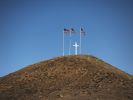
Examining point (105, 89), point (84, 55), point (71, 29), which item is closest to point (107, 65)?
point (84, 55)

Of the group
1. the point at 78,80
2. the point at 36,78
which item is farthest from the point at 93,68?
the point at 36,78

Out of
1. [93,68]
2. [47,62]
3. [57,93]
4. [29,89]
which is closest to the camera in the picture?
[57,93]

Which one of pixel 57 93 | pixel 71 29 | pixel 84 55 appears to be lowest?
pixel 57 93

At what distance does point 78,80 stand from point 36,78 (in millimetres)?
8553

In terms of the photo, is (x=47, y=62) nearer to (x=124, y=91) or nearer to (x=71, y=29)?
(x=71, y=29)

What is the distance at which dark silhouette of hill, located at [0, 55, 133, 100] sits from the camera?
6612 centimetres

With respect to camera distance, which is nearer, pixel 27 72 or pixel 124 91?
pixel 124 91

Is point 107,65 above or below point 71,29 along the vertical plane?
below

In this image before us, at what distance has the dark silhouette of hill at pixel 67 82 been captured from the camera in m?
66.1

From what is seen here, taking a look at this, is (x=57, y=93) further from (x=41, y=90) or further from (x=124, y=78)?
(x=124, y=78)

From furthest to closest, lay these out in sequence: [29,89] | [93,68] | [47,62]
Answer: [47,62], [93,68], [29,89]

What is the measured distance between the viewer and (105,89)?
67875 mm

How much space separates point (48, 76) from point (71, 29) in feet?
46.2

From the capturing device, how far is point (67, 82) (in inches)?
2840
